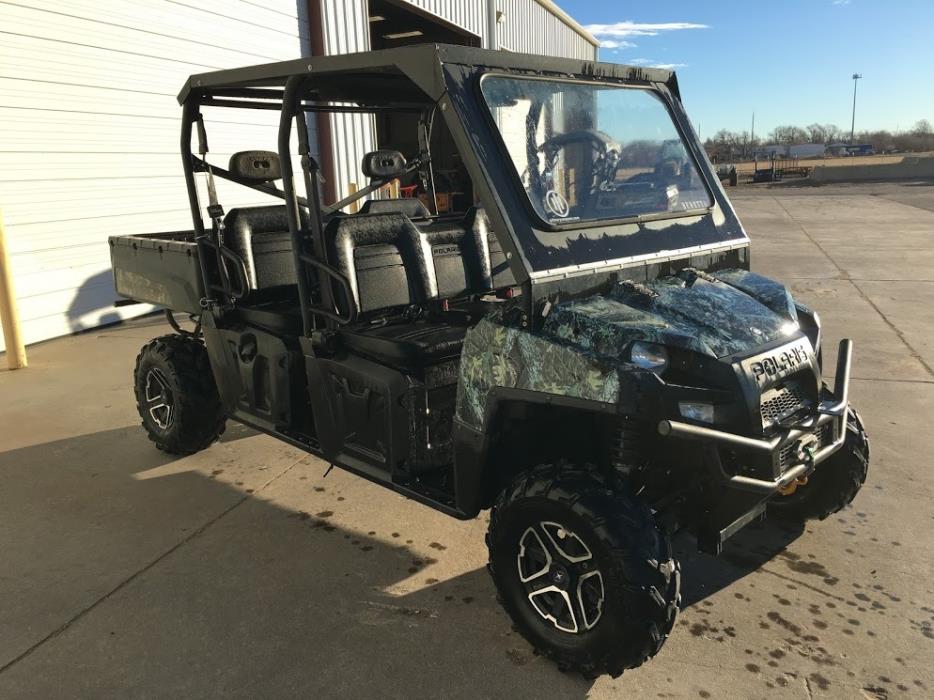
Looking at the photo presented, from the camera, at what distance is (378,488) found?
152 inches

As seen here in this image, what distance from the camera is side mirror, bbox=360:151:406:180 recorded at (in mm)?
2994

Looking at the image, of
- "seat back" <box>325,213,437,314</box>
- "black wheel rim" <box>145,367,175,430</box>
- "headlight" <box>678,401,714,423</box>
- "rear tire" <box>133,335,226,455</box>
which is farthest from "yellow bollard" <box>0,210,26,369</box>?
"headlight" <box>678,401,714,423</box>

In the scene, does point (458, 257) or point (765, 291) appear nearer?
point (765, 291)

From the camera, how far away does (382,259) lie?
11.5ft

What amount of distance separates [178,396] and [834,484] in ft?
10.8

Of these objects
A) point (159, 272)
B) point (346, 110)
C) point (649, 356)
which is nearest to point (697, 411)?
Answer: point (649, 356)

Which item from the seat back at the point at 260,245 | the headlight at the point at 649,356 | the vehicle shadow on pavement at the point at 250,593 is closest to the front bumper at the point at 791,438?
the headlight at the point at 649,356

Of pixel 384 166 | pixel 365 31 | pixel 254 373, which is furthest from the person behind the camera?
pixel 365 31

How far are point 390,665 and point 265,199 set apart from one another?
8415 mm

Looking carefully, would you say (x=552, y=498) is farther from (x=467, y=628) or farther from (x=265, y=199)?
(x=265, y=199)

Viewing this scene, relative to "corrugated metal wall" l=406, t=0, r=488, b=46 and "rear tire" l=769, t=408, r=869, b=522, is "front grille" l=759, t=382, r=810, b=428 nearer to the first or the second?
"rear tire" l=769, t=408, r=869, b=522

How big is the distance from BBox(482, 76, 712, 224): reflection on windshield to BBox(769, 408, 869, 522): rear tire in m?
1.16

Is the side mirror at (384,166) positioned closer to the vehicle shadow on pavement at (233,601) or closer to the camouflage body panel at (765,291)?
the camouflage body panel at (765,291)

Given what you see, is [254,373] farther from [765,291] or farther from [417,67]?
[765,291]
